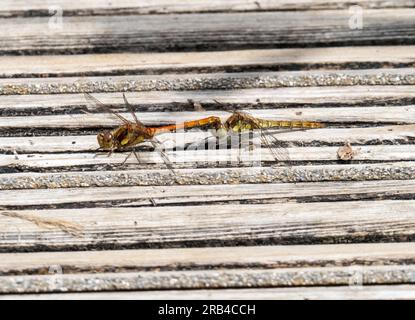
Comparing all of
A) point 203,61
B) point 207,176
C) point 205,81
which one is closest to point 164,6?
point 203,61

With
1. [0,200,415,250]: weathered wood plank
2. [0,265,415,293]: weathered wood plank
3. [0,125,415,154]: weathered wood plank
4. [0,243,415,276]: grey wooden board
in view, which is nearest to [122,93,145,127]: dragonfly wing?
[0,125,415,154]: weathered wood plank

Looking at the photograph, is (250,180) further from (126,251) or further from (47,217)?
(47,217)

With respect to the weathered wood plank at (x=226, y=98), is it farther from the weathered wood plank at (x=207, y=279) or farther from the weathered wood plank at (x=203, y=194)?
the weathered wood plank at (x=207, y=279)

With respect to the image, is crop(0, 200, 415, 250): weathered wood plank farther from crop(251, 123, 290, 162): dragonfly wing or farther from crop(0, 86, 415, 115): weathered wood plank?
crop(0, 86, 415, 115): weathered wood plank

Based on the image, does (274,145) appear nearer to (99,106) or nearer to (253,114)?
(253,114)
